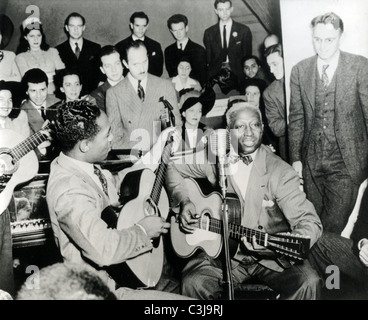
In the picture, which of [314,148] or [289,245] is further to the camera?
[314,148]

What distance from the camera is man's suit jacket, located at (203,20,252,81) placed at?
3016mm

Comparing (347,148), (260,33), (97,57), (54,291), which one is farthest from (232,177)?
(54,291)

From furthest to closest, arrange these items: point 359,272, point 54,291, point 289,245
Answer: point 359,272 < point 289,245 < point 54,291

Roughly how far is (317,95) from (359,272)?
1163 mm

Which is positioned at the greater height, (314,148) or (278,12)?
(278,12)

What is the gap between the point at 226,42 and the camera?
3021mm

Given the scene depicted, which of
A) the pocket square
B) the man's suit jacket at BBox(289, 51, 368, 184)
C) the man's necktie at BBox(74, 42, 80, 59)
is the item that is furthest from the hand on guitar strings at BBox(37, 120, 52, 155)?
the man's suit jacket at BBox(289, 51, 368, 184)

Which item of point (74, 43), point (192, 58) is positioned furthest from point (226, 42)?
point (74, 43)

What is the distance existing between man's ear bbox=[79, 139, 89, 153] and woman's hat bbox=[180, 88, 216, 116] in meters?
0.73

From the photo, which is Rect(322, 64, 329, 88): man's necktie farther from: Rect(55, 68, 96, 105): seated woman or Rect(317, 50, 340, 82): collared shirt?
Rect(55, 68, 96, 105): seated woman

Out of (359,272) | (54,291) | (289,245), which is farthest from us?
(359,272)

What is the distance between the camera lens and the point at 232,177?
2879 mm

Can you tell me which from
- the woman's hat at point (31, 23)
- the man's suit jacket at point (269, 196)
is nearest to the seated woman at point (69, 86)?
the woman's hat at point (31, 23)
